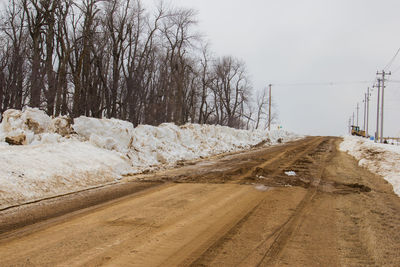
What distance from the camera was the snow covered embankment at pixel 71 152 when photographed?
7.40m

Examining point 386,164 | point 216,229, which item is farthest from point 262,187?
point 386,164

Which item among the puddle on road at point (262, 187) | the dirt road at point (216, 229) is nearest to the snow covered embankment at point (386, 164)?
the dirt road at point (216, 229)

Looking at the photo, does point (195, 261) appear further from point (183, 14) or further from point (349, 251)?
point (183, 14)

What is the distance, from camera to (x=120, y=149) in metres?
12.8

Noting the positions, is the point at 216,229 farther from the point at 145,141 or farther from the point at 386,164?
the point at 145,141

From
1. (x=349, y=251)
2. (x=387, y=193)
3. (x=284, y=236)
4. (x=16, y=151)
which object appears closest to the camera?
(x=349, y=251)

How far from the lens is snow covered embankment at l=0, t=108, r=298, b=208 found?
7402 mm

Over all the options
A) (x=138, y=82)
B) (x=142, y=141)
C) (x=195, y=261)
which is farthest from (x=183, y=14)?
(x=195, y=261)

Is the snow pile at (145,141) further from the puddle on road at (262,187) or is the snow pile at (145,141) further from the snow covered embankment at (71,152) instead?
the puddle on road at (262,187)

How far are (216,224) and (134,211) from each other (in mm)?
1646

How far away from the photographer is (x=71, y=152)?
1005 centimetres

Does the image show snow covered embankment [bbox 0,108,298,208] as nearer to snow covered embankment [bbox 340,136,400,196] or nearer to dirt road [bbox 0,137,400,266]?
dirt road [bbox 0,137,400,266]

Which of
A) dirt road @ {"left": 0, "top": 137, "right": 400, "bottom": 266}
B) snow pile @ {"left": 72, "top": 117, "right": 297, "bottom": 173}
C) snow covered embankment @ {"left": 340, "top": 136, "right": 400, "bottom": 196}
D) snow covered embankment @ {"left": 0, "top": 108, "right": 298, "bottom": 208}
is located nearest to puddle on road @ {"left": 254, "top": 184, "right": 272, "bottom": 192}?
dirt road @ {"left": 0, "top": 137, "right": 400, "bottom": 266}

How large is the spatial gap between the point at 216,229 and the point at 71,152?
6.95m
